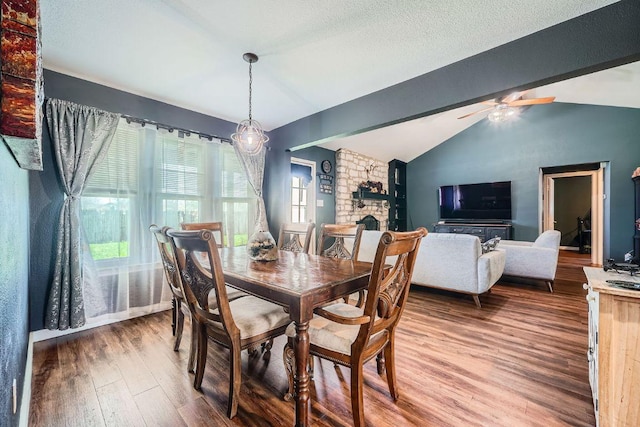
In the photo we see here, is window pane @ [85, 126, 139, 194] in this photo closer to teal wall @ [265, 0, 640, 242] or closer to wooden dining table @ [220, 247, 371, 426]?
wooden dining table @ [220, 247, 371, 426]

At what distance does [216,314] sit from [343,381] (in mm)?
965

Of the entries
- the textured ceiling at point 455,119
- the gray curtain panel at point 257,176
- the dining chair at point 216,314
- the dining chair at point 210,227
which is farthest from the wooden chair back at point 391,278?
the textured ceiling at point 455,119

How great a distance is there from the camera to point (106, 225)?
102 inches

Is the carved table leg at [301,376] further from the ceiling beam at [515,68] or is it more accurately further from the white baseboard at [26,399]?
the ceiling beam at [515,68]

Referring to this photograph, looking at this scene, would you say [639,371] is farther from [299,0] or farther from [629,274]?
[299,0]

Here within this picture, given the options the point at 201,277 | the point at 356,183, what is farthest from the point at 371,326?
the point at 356,183

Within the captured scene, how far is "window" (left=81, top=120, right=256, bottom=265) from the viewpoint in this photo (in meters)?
2.57

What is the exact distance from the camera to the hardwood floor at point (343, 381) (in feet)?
4.67

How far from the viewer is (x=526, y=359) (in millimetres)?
1965

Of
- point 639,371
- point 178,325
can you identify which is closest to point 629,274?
point 639,371

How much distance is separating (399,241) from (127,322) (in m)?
2.90

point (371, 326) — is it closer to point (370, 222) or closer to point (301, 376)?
point (301, 376)

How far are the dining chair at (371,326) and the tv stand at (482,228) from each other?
5.67 m

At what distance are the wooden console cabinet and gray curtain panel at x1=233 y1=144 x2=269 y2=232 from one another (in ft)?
11.0
